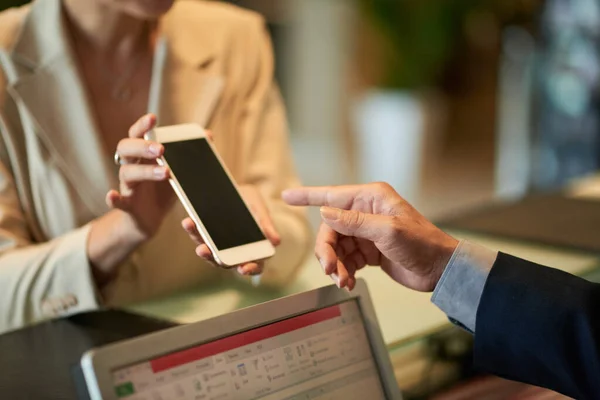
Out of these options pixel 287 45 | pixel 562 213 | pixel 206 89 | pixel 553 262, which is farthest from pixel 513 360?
pixel 287 45

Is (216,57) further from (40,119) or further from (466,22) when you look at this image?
(466,22)

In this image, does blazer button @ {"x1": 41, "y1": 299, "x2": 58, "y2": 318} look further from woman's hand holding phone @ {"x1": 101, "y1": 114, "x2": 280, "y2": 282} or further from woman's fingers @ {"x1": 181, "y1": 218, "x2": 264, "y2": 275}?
woman's fingers @ {"x1": 181, "y1": 218, "x2": 264, "y2": 275}

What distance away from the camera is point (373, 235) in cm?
59

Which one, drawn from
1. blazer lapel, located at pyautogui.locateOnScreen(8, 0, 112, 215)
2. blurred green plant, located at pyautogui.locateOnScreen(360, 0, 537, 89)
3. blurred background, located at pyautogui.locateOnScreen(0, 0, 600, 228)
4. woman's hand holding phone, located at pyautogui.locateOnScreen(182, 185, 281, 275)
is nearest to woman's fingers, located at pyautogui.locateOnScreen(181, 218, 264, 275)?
woman's hand holding phone, located at pyautogui.locateOnScreen(182, 185, 281, 275)

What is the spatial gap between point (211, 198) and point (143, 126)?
85 mm

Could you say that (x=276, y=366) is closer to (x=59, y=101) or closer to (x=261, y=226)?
(x=261, y=226)

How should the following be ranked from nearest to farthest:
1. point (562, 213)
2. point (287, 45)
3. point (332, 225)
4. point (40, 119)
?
point (332, 225) < point (40, 119) < point (562, 213) < point (287, 45)

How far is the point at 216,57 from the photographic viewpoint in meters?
0.91

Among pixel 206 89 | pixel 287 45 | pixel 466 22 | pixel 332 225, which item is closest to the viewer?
pixel 332 225

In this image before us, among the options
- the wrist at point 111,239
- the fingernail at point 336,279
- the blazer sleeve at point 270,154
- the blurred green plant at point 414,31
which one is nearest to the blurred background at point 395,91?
the blurred green plant at point 414,31

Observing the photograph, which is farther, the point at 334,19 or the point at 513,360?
the point at 334,19

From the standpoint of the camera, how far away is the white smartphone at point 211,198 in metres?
0.63

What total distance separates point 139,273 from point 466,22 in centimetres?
367

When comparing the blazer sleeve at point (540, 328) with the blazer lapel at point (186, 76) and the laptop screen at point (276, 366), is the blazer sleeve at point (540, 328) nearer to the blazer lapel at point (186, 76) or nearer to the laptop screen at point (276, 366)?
the laptop screen at point (276, 366)
